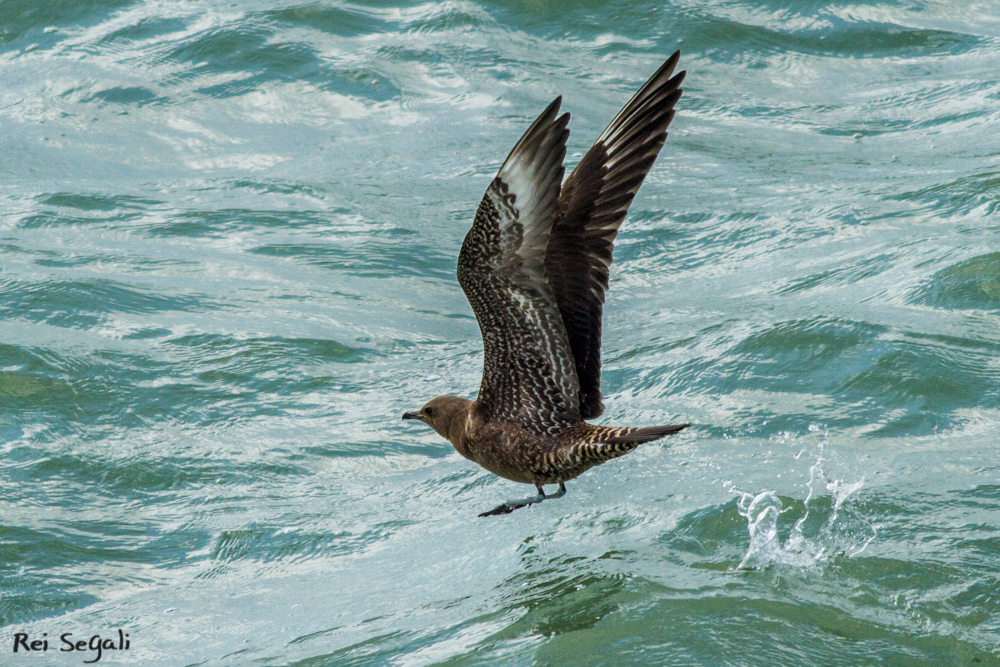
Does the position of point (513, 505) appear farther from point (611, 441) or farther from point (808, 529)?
point (808, 529)

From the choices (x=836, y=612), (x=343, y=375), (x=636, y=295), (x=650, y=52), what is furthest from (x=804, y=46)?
(x=836, y=612)

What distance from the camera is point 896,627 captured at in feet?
17.5

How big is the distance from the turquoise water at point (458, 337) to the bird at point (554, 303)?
697 millimetres

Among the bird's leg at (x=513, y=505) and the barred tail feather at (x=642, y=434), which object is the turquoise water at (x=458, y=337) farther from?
the barred tail feather at (x=642, y=434)

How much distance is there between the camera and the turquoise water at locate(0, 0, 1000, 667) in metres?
5.99

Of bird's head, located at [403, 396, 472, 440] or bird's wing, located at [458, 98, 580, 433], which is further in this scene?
bird's head, located at [403, 396, 472, 440]

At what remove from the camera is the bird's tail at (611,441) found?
512cm

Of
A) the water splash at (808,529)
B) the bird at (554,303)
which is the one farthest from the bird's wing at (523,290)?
the water splash at (808,529)

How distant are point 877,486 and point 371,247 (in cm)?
582

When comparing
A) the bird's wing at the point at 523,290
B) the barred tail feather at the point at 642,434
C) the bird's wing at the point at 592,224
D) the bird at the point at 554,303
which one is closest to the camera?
the barred tail feather at the point at 642,434

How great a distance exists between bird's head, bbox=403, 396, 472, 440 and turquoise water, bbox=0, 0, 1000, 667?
766 mm

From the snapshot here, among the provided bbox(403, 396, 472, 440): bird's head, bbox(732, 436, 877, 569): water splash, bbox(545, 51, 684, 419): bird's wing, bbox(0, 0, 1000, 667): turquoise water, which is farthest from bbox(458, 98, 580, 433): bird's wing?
bbox(732, 436, 877, 569): water splash

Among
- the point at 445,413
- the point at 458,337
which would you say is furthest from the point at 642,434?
the point at 458,337

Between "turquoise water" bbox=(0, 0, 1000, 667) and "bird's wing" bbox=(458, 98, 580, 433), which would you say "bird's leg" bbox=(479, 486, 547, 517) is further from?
"bird's wing" bbox=(458, 98, 580, 433)
